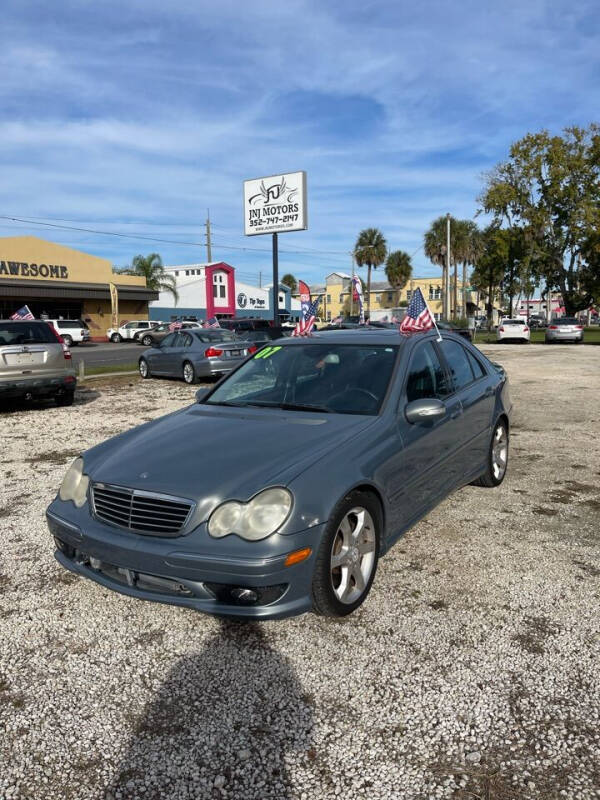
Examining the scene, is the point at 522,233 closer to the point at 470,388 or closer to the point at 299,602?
the point at 470,388

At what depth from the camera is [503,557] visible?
3961 millimetres

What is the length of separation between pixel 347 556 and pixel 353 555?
63 mm

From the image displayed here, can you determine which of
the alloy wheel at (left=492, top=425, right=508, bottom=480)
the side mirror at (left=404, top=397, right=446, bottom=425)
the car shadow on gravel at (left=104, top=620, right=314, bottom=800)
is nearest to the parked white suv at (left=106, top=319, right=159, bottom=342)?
the alloy wheel at (left=492, top=425, right=508, bottom=480)

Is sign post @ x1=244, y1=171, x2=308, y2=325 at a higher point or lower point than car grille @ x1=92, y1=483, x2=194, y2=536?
higher

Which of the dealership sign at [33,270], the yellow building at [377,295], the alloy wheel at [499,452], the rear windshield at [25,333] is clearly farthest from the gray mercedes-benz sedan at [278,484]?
the yellow building at [377,295]

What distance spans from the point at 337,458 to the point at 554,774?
1604mm

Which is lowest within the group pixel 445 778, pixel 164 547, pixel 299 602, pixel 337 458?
pixel 445 778

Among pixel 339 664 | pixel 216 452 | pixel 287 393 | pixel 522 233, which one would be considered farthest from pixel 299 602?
pixel 522 233

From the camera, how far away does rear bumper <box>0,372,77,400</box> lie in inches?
380

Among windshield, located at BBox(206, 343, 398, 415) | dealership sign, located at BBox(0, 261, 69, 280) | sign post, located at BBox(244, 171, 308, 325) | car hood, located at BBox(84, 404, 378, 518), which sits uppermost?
sign post, located at BBox(244, 171, 308, 325)

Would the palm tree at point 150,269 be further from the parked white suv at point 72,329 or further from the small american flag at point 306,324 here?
the small american flag at point 306,324

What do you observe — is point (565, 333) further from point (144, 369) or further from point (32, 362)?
point (32, 362)

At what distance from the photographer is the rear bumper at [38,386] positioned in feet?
31.7

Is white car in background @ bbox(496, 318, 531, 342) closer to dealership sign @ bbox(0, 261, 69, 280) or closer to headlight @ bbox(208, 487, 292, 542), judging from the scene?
dealership sign @ bbox(0, 261, 69, 280)
